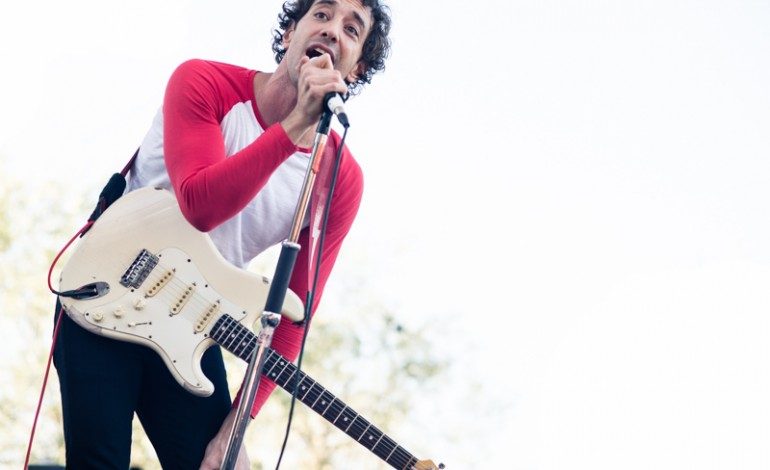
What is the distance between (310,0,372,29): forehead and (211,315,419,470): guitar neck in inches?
28.0

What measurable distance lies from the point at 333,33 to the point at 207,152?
16.2 inches

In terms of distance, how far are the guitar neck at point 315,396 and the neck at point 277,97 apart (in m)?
0.45

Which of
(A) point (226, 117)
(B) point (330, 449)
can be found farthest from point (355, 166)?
(B) point (330, 449)

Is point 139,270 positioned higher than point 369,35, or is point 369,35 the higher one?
point 369,35

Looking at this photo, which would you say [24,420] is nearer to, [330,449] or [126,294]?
[330,449]

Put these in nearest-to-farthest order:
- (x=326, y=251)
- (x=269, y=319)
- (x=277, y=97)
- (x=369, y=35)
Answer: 1. (x=269, y=319)
2. (x=277, y=97)
3. (x=326, y=251)
4. (x=369, y=35)

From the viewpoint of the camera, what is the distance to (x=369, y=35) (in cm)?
218

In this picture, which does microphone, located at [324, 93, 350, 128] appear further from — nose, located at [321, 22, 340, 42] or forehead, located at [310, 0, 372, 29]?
forehead, located at [310, 0, 372, 29]

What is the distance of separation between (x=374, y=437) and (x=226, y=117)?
0.77 meters

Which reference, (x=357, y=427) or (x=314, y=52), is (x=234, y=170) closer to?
(x=314, y=52)

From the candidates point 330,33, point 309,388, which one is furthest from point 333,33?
point 309,388

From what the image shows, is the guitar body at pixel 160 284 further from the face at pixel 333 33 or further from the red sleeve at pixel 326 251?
the face at pixel 333 33

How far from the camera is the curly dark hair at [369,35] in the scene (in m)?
2.12

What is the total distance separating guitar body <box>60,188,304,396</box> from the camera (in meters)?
1.71
